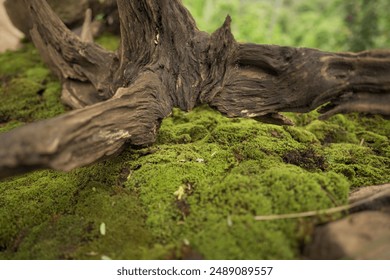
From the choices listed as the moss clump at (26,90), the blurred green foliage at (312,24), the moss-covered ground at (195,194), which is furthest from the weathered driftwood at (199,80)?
the blurred green foliage at (312,24)

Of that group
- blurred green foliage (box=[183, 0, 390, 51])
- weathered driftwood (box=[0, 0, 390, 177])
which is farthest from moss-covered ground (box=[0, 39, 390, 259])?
blurred green foliage (box=[183, 0, 390, 51])

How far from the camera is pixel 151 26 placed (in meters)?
3.44

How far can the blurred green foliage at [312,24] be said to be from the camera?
9.80m

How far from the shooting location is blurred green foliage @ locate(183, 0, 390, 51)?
32.1 ft

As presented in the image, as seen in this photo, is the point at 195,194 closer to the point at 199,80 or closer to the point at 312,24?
the point at 199,80

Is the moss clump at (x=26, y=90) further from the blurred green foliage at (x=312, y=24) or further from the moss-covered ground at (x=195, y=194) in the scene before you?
the blurred green foliage at (x=312, y=24)

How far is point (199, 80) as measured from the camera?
340cm

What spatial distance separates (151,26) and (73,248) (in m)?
2.36

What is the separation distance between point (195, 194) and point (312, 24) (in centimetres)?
1233

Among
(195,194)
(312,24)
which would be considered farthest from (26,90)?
(312,24)

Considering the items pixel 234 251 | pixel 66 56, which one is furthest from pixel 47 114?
pixel 234 251

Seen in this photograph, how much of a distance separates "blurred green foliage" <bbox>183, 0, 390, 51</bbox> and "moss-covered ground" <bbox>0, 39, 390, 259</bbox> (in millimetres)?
5139

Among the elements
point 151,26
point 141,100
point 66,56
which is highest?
point 151,26

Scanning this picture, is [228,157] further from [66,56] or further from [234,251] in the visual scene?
[66,56]
